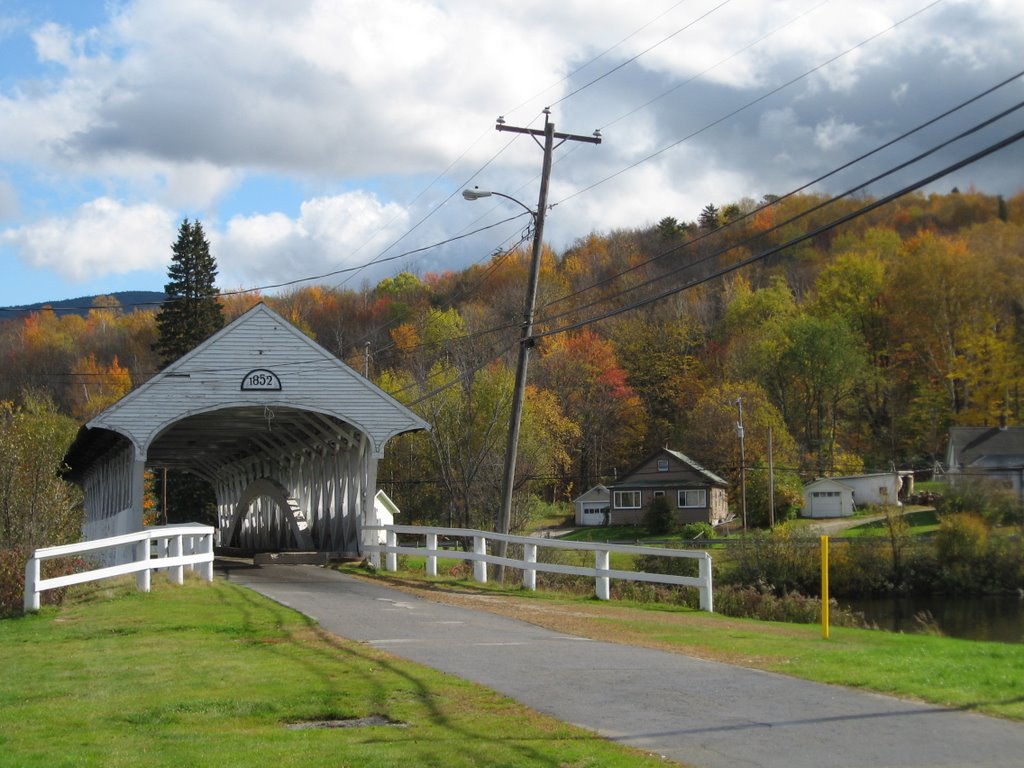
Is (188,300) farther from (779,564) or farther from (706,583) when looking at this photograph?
(706,583)

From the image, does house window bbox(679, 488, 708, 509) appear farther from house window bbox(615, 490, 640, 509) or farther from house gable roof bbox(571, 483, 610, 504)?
house gable roof bbox(571, 483, 610, 504)

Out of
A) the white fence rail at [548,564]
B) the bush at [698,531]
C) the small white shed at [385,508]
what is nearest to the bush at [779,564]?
the small white shed at [385,508]

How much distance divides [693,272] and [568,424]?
2251cm

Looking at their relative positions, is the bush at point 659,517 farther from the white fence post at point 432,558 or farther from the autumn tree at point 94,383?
the white fence post at point 432,558

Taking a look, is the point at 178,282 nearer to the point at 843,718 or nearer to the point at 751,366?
the point at 751,366

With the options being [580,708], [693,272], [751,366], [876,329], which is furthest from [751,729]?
[751,366]

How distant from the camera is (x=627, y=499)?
7112 cm

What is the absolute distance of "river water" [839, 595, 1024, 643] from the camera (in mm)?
33312

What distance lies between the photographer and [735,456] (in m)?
67.1

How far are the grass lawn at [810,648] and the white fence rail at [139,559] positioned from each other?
422 centimetres

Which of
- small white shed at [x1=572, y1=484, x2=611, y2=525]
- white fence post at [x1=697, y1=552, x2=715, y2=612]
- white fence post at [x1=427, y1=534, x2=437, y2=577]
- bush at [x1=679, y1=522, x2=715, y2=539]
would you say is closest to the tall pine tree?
small white shed at [x1=572, y1=484, x2=611, y2=525]

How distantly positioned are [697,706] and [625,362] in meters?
71.9

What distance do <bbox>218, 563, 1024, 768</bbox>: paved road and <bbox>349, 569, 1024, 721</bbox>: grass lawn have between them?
45 cm

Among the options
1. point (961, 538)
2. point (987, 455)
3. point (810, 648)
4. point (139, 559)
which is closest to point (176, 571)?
point (139, 559)
